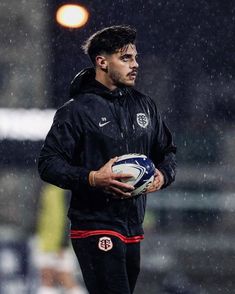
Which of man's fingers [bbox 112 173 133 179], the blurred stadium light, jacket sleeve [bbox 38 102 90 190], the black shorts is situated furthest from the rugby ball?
the blurred stadium light

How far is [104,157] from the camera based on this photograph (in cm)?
520

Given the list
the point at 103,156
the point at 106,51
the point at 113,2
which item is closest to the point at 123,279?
the point at 103,156

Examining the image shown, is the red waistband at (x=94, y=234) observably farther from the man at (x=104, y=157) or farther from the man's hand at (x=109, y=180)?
the man's hand at (x=109, y=180)

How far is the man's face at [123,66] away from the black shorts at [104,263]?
0.82m

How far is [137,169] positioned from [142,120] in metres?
0.33

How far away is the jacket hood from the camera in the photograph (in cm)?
533

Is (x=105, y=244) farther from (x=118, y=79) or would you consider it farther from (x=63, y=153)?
(x=118, y=79)

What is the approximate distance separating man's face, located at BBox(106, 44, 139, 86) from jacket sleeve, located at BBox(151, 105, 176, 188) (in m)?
0.28

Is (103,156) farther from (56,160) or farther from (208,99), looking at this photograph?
(208,99)

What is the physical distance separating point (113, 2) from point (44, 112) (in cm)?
209

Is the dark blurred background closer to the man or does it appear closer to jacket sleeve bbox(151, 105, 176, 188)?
jacket sleeve bbox(151, 105, 176, 188)

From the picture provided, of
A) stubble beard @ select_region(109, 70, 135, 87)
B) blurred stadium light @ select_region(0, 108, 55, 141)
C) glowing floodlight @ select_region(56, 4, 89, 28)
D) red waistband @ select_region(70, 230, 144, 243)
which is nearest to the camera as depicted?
red waistband @ select_region(70, 230, 144, 243)

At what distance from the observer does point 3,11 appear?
768 inches

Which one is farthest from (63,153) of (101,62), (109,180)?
(101,62)
